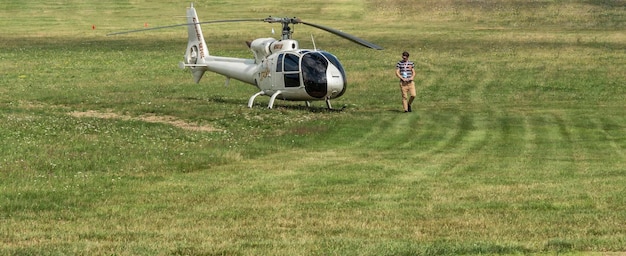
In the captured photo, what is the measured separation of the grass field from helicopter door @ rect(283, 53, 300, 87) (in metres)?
0.98

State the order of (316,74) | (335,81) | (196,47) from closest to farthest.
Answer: (335,81)
(316,74)
(196,47)

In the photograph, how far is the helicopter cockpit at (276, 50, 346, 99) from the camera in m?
30.0

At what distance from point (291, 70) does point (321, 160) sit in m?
11.0

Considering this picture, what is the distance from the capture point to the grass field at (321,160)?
12016mm

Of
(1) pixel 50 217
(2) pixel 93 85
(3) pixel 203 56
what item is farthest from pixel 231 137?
(2) pixel 93 85

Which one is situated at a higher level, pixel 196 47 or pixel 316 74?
pixel 316 74

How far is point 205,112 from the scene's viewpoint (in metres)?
29.4

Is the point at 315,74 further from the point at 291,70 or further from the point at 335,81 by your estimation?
the point at 291,70

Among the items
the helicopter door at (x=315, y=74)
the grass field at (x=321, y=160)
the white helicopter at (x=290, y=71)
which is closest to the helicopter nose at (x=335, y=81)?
the white helicopter at (x=290, y=71)

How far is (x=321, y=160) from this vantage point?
20.1 meters

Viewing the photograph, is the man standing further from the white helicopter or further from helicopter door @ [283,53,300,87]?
helicopter door @ [283,53,300,87]

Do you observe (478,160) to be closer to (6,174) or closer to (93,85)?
(6,174)

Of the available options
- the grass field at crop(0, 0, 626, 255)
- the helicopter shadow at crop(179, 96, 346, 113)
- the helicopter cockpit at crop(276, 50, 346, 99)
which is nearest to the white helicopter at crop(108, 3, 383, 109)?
the helicopter cockpit at crop(276, 50, 346, 99)

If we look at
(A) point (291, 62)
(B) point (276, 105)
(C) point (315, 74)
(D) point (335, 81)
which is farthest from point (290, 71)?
(B) point (276, 105)
